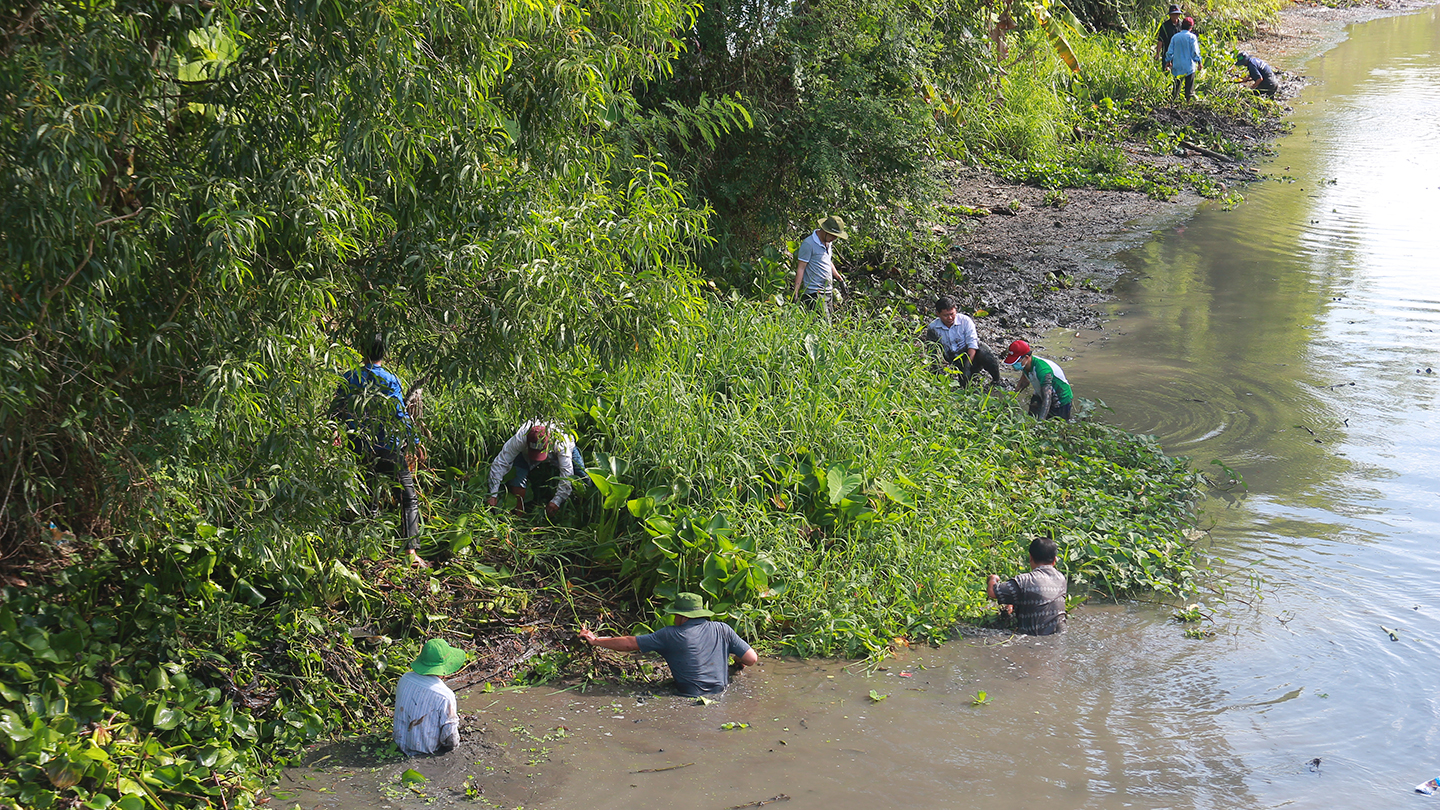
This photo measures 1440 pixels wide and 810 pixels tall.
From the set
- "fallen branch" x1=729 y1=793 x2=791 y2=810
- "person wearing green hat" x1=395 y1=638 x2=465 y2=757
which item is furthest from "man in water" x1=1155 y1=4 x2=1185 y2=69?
"person wearing green hat" x1=395 y1=638 x2=465 y2=757

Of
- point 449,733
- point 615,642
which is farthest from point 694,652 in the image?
point 449,733

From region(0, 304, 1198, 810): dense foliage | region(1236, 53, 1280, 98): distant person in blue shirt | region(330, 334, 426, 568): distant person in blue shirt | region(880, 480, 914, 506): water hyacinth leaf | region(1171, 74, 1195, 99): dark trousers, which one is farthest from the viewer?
region(1236, 53, 1280, 98): distant person in blue shirt

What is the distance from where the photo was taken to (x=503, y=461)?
7648mm

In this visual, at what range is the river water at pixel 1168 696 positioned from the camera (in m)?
5.81

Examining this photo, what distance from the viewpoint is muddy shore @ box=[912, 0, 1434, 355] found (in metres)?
13.8

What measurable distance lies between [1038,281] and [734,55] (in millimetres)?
5410

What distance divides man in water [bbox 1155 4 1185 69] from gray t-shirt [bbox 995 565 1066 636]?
19.1m

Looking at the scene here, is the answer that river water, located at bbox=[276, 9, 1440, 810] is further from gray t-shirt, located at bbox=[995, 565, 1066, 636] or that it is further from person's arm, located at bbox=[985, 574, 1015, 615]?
person's arm, located at bbox=[985, 574, 1015, 615]

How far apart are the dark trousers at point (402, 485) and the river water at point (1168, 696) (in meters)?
1.28

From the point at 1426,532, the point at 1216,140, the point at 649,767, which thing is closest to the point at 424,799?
the point at 649,767

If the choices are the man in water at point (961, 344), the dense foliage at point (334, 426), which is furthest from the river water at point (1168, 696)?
the man in water at point (961, 344)

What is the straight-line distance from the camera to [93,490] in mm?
5820

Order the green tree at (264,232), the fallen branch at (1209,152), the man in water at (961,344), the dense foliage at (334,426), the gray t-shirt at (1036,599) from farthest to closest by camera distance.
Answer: the fallen branch at (1209,152) → the man in water at (961,344) → the gray t-shirt at (1036,599) → the dense foliage at (334,426) → the green tree at (264,232)

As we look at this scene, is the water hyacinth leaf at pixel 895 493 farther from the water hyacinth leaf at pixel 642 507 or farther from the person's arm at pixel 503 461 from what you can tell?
the person's arm at pixel 503 461
